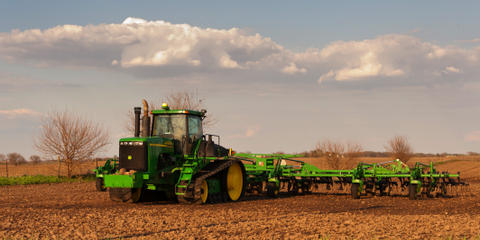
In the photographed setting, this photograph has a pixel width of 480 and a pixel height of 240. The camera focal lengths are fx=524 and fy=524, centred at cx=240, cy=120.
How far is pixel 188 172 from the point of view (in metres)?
14.6

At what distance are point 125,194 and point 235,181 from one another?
3.58 meters

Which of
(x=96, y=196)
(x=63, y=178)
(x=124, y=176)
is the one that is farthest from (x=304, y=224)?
(x=63, y=178)

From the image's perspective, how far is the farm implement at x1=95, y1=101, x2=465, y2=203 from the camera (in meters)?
14.3

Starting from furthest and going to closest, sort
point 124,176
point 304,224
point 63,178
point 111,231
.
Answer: point 63,178
point 124,176
point 304,224
point 111,231

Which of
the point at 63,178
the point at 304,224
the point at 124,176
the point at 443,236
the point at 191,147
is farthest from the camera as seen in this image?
→ the point at 63,178

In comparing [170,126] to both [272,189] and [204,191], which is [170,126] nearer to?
[204,191]

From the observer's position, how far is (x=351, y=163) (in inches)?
1367

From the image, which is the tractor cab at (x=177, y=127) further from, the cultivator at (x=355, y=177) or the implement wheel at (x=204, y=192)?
the cultivator at (x=355, y=177)

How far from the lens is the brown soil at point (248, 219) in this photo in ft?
31.6

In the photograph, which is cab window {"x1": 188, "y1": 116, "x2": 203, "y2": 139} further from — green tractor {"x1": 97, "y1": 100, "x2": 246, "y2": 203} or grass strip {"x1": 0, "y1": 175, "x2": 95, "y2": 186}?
grass strip {"x1": 0, "y1": 175, "x2": 95, "y2": 186}

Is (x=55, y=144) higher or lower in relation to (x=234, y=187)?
higher

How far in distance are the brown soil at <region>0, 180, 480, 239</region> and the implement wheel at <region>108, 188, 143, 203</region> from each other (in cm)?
28

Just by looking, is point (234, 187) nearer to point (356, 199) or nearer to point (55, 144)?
point (356, 199)

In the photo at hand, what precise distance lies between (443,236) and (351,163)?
84.3ft
